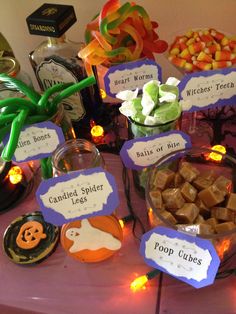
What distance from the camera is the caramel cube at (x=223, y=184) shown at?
58 centimetres

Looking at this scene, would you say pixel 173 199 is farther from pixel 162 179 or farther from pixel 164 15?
pixel 164 15

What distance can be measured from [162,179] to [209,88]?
186 millimetres

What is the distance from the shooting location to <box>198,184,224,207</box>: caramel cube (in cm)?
56

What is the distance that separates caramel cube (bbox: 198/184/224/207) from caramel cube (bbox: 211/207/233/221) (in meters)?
0.01

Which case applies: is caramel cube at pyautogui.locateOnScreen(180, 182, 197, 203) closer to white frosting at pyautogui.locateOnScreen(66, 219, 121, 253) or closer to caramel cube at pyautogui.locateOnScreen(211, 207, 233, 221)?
caramel cube at pyautogui.locateOnScreen(211, 207, 233, 221)

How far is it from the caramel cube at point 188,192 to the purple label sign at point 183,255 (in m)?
0.09

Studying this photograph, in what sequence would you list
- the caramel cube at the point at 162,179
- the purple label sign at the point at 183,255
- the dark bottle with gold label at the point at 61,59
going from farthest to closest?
the dark bottle with gold label at the point at 61,59
the caramel cube at the point at 162,179
the purple label sign at the point at 183,255

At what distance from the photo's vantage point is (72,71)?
2.34 ft

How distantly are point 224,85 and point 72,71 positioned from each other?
0.30m

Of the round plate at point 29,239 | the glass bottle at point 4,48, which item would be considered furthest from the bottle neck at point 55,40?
the round plate at point 29,239

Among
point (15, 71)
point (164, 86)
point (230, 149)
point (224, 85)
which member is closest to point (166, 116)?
point (164, 86)

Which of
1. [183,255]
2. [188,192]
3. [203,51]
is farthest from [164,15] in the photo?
[183,255]

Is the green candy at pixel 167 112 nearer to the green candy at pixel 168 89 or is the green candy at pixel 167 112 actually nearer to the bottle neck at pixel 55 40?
the green candy at pixel 168 89

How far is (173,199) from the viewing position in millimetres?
558
